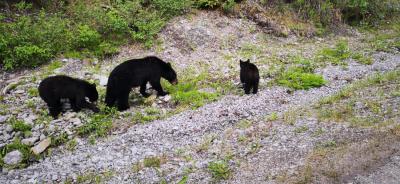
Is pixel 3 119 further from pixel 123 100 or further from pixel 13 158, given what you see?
pixel 123 100

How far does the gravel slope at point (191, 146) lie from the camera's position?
8.75 metres

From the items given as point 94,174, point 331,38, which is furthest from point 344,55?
point 94,174

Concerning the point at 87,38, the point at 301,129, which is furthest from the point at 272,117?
the point at 87,38

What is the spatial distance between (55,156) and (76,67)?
4.65 metres

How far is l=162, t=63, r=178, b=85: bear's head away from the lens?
12.6 meters

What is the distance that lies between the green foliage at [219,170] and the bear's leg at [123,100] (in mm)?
3566

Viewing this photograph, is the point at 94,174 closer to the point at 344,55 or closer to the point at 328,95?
the point at 328,95

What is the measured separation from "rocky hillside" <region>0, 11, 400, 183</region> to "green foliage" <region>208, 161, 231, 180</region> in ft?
0.07

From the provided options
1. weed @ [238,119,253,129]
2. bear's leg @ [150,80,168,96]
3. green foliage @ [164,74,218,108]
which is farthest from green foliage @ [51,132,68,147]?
weed @ [238,119,253,129]

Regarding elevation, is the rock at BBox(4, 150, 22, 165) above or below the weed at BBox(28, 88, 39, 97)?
below

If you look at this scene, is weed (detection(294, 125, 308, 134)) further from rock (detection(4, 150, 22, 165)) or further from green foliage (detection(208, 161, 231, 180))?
rock (detection(4, 150, 22, 165))

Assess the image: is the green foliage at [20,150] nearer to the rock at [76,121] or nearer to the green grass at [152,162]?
the rock at [76,121]

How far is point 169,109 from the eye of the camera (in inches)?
459

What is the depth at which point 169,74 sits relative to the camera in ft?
41.8
